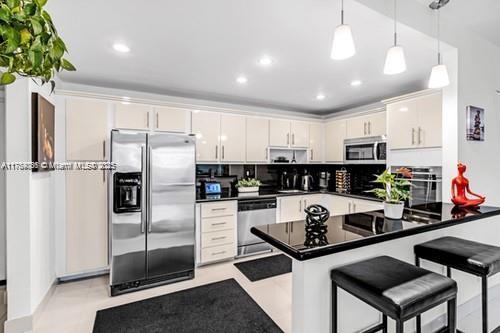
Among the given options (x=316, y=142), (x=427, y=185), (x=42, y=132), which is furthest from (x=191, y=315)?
(x=316, y=142)

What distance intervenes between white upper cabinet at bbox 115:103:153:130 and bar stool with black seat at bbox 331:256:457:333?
290 centimetres

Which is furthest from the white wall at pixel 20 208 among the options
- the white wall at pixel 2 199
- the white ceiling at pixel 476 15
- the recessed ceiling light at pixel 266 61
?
the white ceiling at pixel 476 15

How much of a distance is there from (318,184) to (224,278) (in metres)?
2.76

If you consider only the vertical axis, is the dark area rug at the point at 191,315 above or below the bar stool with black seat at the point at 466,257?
below

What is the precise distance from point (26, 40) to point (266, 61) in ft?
7.33

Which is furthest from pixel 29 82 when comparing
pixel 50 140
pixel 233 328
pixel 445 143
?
pixel 445 143

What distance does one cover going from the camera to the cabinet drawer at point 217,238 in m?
3.28

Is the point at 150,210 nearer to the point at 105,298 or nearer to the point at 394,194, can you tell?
the point at 105,298

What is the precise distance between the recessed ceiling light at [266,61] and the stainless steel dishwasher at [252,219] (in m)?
1.88

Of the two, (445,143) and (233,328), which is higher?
(445,143)

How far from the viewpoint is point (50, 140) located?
8.22ft

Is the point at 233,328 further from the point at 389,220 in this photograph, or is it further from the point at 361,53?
the point at 361,53

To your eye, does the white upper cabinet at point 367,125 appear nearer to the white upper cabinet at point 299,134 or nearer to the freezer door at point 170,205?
the white upper cabinet at point 299,134

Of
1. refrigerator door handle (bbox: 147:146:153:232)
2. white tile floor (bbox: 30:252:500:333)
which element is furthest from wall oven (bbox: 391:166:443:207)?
refrigerator door handle (bbox: 147:146:153:232)
